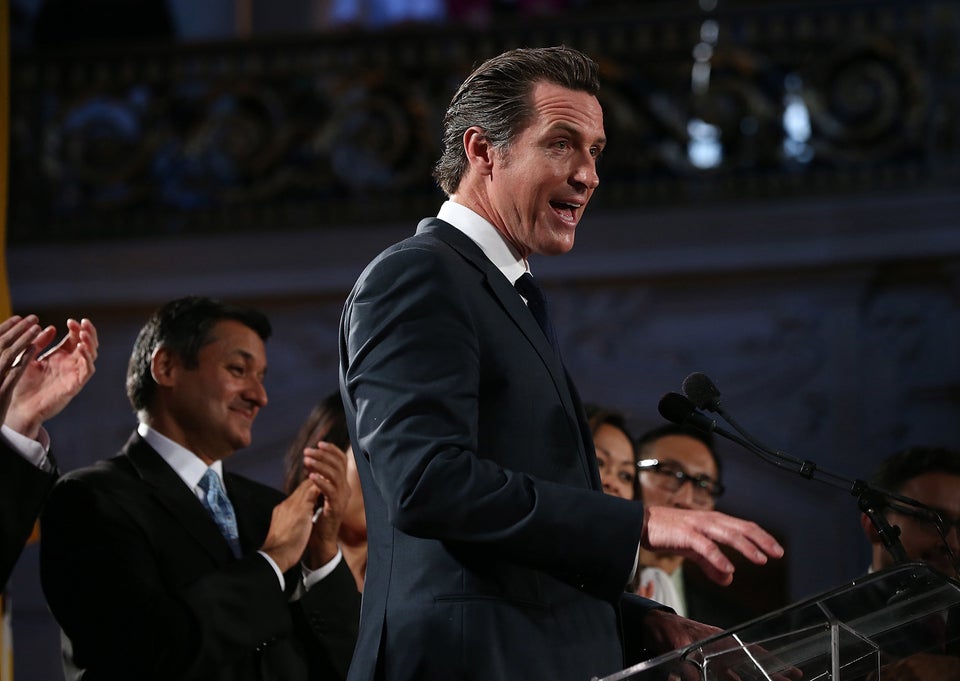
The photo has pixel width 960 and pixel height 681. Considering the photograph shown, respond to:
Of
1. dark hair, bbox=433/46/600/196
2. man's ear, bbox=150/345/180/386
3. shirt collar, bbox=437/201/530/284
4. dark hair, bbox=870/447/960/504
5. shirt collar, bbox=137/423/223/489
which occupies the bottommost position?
dark hair, bbox=870/447/960/504

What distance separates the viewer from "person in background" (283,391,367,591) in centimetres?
326

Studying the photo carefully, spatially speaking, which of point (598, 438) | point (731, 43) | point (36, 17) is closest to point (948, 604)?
point (598, 438)

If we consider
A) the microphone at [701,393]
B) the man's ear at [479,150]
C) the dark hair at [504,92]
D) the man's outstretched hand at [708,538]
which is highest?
the dark hair at [504,92]

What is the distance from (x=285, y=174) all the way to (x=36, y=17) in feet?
5.20

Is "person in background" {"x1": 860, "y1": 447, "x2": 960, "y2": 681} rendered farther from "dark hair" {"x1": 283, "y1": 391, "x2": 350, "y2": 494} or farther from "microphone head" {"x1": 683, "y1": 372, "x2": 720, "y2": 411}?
"dark hair" {"x1": 283, "y1": 391, "x2": 350, "y2": 494}

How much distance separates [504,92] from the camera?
198 cm

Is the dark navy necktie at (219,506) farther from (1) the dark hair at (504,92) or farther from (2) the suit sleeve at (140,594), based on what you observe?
(1) the dark hair at (504,92)

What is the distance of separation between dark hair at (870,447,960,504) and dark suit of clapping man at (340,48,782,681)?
4.30 feet

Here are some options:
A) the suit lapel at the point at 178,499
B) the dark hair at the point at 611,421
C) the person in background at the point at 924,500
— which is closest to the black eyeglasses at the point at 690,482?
the dark hair at the point at 611,421

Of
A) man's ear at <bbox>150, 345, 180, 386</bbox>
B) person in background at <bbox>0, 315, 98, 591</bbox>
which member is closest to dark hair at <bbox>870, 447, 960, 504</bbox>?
man's ear at <bbox>150, 345, 180, 386</bbox>

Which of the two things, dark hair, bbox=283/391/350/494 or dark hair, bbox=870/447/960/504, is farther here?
dark hair, bbox=283/391/350/494

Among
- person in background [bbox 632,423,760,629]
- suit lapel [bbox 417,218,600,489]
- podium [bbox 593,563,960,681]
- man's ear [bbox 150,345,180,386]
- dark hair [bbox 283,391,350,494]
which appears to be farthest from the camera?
person in background [bbox 632,423,760,629]

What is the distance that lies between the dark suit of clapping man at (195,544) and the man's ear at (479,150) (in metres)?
0.91

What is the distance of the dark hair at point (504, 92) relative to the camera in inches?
77.4
